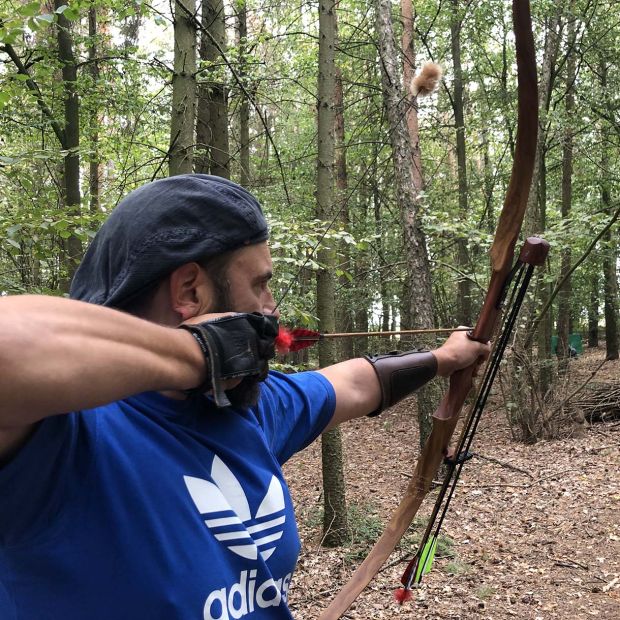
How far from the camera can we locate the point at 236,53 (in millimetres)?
5391

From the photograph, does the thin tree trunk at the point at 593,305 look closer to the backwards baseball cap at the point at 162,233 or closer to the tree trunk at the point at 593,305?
the tree trunk at the point at 593,305

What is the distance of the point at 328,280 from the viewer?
487 cm

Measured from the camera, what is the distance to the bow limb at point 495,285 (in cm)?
155

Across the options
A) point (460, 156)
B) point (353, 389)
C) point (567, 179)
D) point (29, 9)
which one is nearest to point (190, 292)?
point (353, 389)

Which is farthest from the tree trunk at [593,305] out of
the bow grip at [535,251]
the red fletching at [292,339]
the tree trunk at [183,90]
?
the red fletching at [292,339]

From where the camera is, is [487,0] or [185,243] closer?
[185,243]

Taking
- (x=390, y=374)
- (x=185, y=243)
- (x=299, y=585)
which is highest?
(x=185, y=243)

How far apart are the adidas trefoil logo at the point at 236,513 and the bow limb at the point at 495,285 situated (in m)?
0.86

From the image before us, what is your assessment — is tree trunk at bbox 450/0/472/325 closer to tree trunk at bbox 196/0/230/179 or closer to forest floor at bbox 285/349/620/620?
forest floor at bbox 285/349/620/620

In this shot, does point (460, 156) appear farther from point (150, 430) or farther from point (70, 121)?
point (150, 430)

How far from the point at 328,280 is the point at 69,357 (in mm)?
4295

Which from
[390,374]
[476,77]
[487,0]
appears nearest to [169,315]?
[390,374]

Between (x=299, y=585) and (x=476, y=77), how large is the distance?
36.0ft

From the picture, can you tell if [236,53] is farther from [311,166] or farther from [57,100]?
[311,166]
